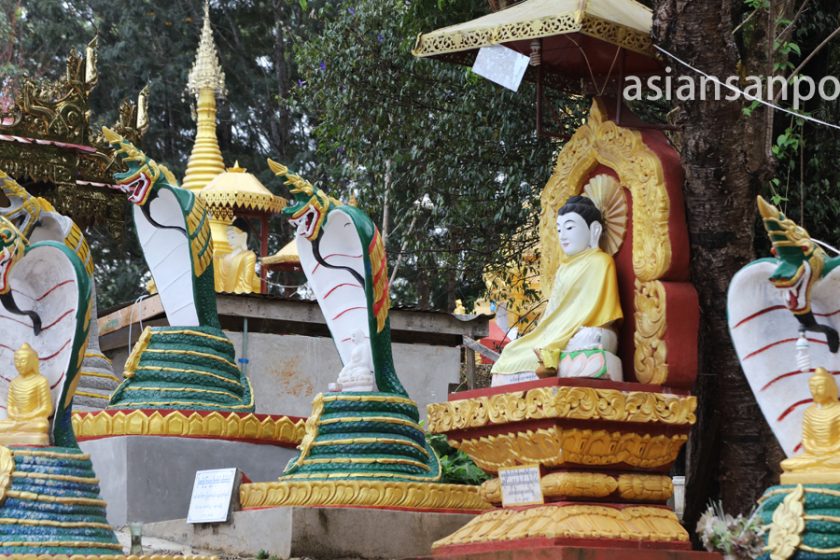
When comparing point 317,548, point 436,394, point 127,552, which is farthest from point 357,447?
point 436,394

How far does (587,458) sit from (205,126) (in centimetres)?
1606

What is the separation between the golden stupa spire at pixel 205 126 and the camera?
78.8 ft

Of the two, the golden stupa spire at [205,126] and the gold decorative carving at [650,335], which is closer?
the gold decorative carving at [650,335]

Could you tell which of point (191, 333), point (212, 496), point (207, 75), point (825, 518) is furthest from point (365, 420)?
point (207, 75)

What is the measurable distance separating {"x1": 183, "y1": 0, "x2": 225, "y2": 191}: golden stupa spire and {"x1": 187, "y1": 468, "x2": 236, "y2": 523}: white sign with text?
41.6 ft

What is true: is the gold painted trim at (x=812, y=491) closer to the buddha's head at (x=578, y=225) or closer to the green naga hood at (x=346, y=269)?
the buddha's head at (x=578, y=225)

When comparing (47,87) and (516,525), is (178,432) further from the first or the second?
(47,87)

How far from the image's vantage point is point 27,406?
9.32 m

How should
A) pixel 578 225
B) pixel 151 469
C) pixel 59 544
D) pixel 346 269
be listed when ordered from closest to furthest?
pixel 59 544, pixel 578 225, pixel 151 469, pixel 346 269

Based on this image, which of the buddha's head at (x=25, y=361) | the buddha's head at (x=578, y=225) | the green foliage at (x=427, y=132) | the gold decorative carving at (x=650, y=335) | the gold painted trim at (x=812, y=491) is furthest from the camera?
the green foliage at (x=427, y=132)

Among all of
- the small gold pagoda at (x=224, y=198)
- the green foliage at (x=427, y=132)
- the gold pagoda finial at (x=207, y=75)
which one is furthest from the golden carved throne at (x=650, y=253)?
the gold pagoda finial at (x=207, y=75)

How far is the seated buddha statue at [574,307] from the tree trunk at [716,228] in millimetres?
662

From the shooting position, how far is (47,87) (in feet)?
53.8

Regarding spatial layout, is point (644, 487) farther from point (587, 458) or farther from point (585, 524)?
point (585, 524)
